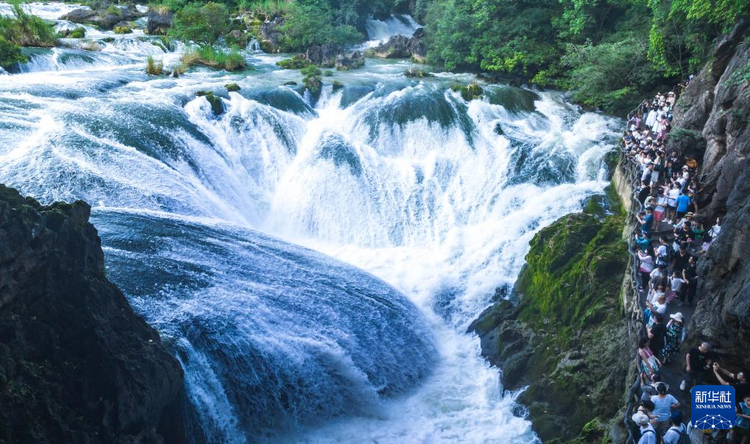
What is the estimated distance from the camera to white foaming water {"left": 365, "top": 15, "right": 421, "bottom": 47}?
42.9 metres

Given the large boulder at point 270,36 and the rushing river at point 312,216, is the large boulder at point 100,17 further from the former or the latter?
the rushing river at point 312,216

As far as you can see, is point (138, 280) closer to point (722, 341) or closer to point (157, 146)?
point (157, 146)

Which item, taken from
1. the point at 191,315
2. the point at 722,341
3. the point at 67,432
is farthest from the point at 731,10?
the point at 67,432

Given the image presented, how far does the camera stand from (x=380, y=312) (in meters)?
12.9

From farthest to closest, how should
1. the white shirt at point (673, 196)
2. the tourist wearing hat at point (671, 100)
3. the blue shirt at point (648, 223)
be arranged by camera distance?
the tourist wearing hat at point (671, 100), the white shirt at point (673, 196), the blue shirt at point (648, 223)

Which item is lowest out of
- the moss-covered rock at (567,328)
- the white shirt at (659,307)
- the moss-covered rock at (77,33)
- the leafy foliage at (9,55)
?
the moss-covered rock at (567,328)

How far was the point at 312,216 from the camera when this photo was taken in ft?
60.9

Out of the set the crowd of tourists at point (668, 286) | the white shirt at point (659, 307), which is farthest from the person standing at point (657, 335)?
the white shirt at point (659, 307)

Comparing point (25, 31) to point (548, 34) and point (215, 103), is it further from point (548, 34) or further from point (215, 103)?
point (548, 34)

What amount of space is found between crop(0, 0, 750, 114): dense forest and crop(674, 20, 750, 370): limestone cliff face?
5.77ft

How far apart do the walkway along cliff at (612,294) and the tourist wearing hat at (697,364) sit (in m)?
0.18

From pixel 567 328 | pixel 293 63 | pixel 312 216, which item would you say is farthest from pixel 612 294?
pixel 293 63

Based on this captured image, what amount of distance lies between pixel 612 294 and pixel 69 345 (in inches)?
424

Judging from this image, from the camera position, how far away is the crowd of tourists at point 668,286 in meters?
7.43
